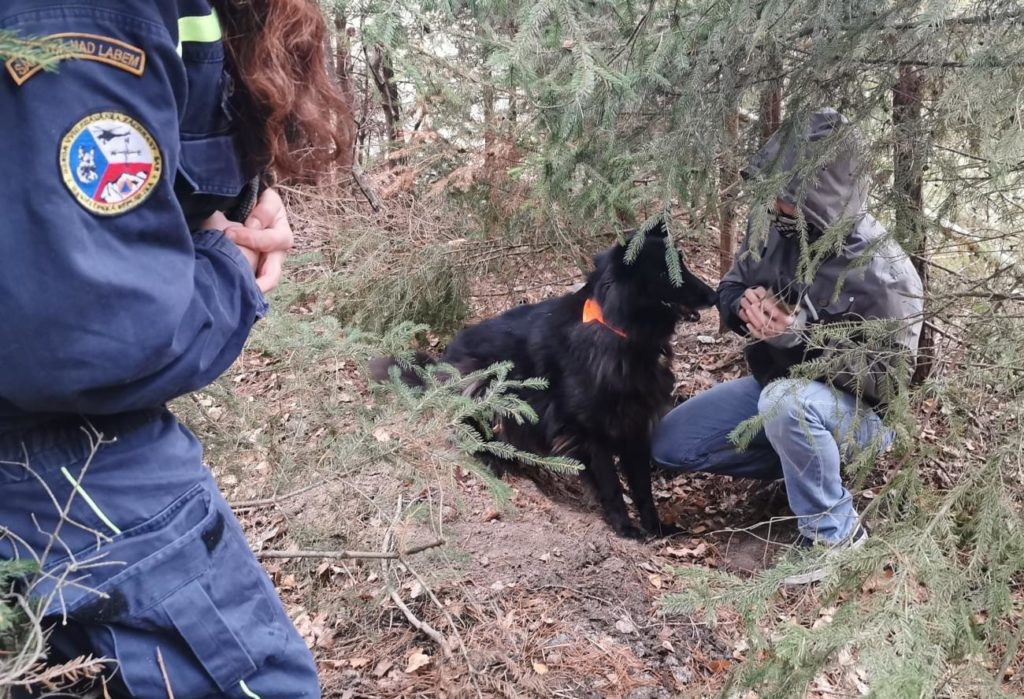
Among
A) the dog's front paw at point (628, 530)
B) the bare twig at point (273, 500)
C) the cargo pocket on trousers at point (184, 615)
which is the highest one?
the cargo pocket on trousers at point (184, 615)

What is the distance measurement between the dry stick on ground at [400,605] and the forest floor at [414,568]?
0.5 inches

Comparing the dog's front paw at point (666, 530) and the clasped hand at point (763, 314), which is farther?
the dog's front paw at point (666, 530)

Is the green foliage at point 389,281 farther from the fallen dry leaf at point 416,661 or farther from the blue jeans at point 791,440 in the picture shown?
the fallen dry leaf at point 416,661

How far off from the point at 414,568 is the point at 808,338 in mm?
1683

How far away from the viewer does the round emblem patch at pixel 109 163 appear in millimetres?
948

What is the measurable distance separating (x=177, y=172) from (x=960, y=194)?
2.54 meters

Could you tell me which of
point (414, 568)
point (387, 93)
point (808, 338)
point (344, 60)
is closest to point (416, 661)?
point (414, 568)

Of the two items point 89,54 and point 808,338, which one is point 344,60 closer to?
point 808,338

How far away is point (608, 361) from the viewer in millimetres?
4480

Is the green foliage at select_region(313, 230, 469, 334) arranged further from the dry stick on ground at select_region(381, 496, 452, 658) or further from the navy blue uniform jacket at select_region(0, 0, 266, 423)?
the navy blue uniform jacket at select_region(0, 0, 266, 423)

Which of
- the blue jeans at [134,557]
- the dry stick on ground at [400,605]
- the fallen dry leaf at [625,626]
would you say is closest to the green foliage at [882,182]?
the fallen dry leaf at [625,626]

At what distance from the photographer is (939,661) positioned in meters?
1.74

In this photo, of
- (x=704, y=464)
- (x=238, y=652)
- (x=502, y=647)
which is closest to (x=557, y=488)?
(x=704, y=464)

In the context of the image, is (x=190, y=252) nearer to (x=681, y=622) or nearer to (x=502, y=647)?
(x=502, y=647)
